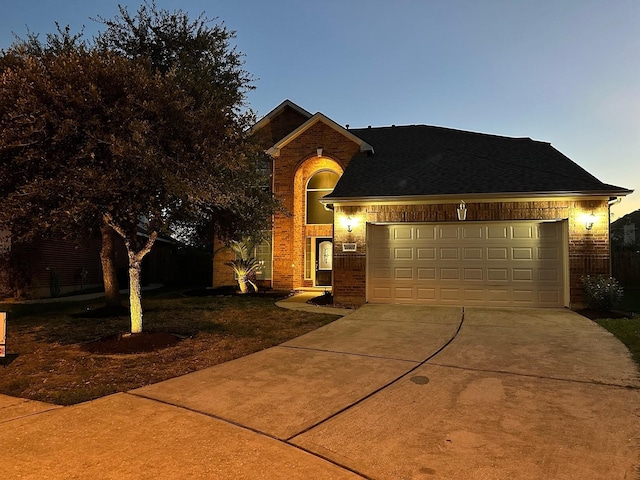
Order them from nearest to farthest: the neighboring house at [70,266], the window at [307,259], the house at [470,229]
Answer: the house at [470,229] < the neighboring house at [70,266] < the window at [307,259]

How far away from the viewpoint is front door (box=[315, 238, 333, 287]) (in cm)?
1543

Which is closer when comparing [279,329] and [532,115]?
[279,329]

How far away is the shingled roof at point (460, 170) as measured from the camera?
35.7 ft

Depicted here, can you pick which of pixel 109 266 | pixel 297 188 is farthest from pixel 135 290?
pixel 297 188

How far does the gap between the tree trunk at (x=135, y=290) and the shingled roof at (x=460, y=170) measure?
621 centimetres

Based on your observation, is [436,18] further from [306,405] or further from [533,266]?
[306,405]

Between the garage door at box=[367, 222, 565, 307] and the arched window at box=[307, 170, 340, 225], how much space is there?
165 inches

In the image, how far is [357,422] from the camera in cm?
355

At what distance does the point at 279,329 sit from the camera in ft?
26.3

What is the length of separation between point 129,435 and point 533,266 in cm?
1051

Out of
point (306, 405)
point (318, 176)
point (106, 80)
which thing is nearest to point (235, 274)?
point (318, 176)

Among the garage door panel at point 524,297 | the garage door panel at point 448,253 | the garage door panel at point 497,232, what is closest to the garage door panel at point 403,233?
the garage door panel at point 448,253

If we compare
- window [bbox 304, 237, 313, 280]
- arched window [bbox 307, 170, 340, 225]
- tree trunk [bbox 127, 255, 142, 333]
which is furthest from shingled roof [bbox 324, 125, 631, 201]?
tree trunk [bbox 127, 255, 142, 333]

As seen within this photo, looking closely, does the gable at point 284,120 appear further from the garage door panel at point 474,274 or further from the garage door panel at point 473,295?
the garage door panel at point 473,295
